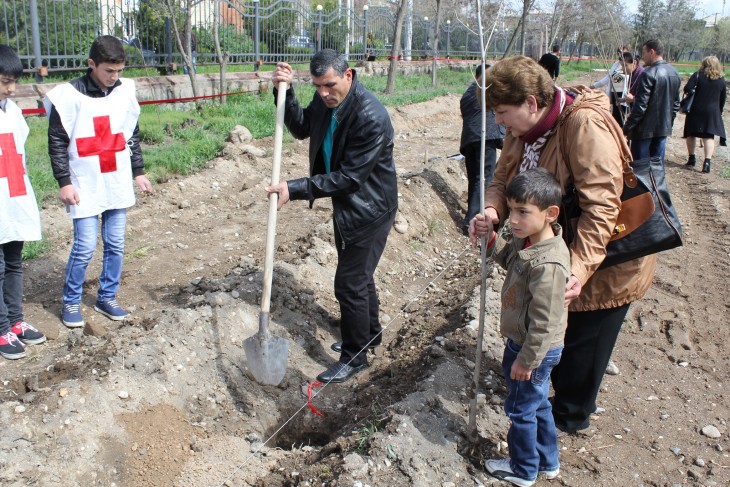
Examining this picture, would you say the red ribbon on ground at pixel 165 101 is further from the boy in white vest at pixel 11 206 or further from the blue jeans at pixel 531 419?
the blue jeans at pixel 531 419

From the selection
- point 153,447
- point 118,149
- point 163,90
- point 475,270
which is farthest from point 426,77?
point 153,447

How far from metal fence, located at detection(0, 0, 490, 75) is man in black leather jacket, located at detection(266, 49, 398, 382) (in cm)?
407

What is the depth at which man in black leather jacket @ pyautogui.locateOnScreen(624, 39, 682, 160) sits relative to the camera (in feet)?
27.6

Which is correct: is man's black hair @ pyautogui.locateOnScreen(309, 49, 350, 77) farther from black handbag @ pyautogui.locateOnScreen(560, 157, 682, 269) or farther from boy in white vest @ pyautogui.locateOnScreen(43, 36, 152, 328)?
black handbag @ pyautogui.locateOnScreen(560, 157, 682, 269)

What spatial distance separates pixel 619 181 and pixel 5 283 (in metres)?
3.83

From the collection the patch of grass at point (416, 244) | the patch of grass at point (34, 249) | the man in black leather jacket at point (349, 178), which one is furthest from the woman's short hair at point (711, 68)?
the patch of grass at point (34, 249)

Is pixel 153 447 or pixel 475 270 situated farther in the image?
pixel 475 270

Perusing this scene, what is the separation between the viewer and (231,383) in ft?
13.8

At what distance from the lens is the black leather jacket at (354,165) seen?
3932mm

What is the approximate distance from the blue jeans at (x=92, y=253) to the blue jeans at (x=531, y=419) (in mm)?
2969

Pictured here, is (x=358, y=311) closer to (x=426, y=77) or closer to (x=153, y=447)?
(x=153, y=447)

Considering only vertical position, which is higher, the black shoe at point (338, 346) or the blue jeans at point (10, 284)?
the blue jeans at point (10, 284)

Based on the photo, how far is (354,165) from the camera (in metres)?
3.94

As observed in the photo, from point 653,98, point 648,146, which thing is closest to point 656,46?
point 653,98
